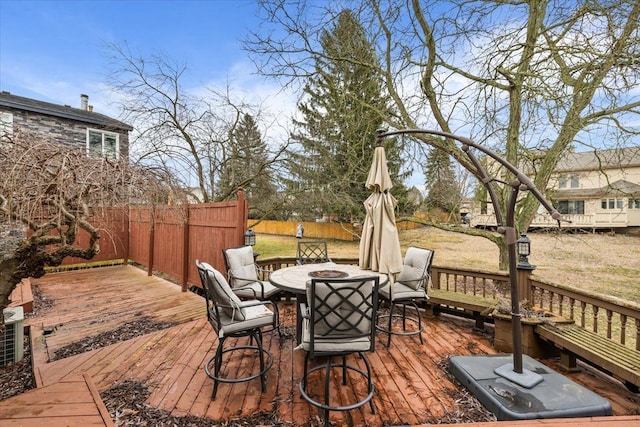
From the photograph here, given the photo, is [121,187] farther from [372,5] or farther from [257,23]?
[372,5]

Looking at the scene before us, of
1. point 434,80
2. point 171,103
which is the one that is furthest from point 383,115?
point 171,103

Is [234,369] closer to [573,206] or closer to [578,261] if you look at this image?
[578,261]

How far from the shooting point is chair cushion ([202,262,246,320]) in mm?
2484

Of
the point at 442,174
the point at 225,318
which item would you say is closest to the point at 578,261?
the point at 442,174

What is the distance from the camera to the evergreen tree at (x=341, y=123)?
589cm

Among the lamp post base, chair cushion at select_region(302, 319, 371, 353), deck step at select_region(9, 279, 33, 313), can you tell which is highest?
chair cushion at select_region(302, 319, 371, 353)

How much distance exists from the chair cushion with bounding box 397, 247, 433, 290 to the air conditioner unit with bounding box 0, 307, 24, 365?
4308 millimetres

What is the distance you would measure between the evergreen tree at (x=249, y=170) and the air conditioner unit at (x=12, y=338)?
219 inches

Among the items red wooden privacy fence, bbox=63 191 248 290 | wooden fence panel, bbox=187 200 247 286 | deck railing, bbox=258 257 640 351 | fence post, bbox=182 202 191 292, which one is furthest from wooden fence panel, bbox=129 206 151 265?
deck railing, bbox=258 257 640 351

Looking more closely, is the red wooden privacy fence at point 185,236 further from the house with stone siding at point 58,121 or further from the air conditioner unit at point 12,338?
the house with stone siding at point 58,121

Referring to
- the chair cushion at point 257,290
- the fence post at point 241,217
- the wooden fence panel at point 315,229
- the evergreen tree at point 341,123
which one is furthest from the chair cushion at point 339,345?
the wooden fence panel at point 315,229

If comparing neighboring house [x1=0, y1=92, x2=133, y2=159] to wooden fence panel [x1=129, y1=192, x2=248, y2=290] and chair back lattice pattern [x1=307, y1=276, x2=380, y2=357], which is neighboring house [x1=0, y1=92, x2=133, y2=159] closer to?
wooden fence panel [x1=129, y1=192, x2=248, y2=290]

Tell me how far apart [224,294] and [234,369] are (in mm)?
972

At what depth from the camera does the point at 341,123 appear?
768 cm
